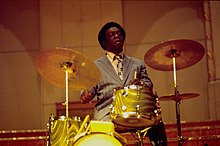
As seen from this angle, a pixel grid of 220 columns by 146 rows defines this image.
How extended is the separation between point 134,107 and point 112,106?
26 cm

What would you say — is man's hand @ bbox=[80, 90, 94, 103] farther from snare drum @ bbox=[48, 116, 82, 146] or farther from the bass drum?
the bass drum

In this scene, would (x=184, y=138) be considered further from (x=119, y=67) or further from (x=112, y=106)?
(x=112, y=106)

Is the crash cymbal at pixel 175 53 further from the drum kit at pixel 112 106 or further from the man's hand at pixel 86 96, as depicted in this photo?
the man's hand at pixel 86 96

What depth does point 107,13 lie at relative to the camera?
834 cm

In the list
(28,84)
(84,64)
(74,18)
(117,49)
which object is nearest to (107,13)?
(74,18)

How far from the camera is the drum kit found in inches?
165

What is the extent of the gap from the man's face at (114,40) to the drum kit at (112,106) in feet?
1.07

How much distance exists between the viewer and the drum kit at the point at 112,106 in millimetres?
4199

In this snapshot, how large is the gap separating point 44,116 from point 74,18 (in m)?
1.82

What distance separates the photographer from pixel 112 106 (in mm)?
4469

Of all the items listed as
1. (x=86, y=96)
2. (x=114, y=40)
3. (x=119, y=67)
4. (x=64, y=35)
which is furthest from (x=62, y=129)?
(x=64, y=35)

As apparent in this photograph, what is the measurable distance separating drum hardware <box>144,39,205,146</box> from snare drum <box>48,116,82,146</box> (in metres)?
1.10

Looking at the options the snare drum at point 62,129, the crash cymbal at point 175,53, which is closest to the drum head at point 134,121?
the snare drum at point 62,129

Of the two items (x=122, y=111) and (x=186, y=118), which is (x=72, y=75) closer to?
(x=122, y=111)
